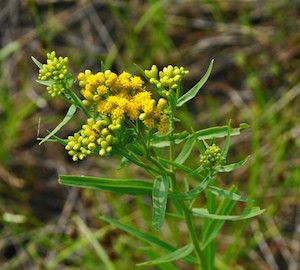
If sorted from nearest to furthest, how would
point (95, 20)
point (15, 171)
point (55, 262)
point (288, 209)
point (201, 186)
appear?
point (201, 186) < point (55, 262) < point (288, 209) < point (15, 171) < point (95, 20)

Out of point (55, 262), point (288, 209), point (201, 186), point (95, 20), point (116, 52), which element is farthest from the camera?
point (95, 20)

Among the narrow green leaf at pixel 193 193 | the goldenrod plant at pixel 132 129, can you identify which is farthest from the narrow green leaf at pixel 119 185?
the narrow green leaf at pixel 193 193

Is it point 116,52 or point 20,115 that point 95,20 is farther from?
point 20,115

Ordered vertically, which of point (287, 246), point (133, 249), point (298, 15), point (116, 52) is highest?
point (116, 52)

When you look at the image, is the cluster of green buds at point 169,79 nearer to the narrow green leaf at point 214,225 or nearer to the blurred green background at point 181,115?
Result: the narrow green leaf at point 214,225

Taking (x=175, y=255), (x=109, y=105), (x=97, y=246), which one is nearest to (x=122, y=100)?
(x=109, y=105)

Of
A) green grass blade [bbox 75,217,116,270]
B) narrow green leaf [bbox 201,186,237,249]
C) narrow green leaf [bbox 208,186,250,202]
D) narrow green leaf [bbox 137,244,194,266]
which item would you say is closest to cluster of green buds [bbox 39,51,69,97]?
narrow green leaf [bbox 208,186,250,202]

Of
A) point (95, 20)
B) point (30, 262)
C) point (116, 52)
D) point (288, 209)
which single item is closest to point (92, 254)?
point (30, 262)
